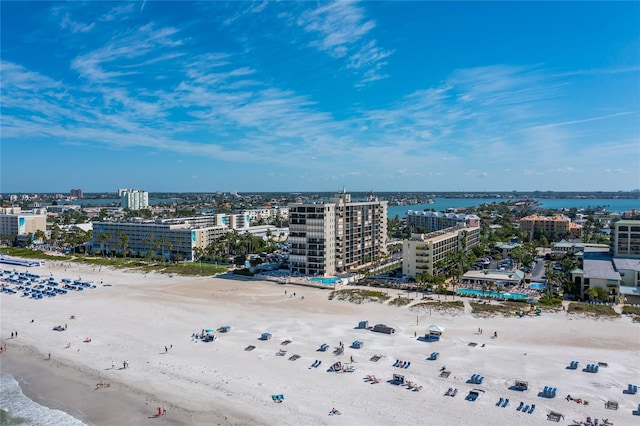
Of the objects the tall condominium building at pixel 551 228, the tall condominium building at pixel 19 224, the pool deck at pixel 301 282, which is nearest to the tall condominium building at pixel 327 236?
the pool deck at pixel 301 282


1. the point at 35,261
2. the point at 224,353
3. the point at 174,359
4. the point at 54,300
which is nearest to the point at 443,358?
the point at 224,353

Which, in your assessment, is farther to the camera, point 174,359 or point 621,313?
point 621,313

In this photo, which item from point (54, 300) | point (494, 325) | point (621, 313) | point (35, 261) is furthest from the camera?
point (35, 261)

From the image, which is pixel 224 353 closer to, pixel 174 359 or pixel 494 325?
pixel 174 359

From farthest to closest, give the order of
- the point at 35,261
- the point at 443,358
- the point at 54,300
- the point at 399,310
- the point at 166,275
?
the point at 35,261 → the point at 166,275 → the point at 54,300 → the point at 399,310 → the point at 443,358

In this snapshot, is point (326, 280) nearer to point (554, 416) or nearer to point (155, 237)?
point (554, 416)

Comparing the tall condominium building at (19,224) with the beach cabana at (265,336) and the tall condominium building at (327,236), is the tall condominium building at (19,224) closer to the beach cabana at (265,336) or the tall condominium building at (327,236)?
the tall condominium building at (327,236)

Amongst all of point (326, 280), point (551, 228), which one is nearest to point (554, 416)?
point (326, 280)

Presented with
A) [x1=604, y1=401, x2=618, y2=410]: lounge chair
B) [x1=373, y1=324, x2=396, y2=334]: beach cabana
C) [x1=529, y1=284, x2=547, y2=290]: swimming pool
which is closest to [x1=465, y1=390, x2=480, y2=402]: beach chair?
[x1=604, y1=401, x2=618, y2=410]: lounge chair
